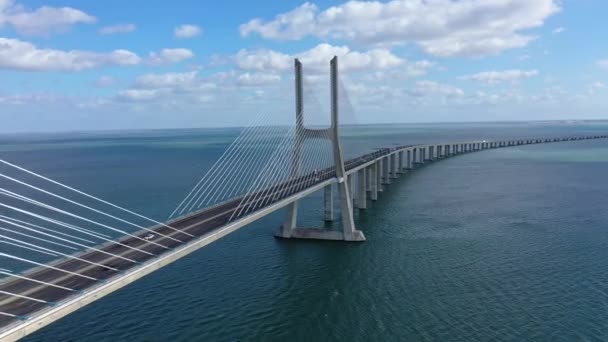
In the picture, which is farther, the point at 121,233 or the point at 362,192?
the point at 362,192

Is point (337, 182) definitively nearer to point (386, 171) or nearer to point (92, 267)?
point (92, 267)

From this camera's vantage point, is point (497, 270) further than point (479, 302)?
Yes

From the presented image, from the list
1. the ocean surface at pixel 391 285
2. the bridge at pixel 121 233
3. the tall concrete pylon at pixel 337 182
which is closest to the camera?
the bridge at pixel 121 233

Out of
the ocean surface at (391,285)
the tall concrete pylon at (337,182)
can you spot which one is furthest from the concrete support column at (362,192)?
the tall concrete pylon at (337,182)

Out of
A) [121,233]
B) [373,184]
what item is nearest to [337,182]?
[121,233]

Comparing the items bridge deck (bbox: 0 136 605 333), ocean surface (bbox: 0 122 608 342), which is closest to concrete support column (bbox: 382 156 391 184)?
ocean surface (bbox: 0 122 608 342)

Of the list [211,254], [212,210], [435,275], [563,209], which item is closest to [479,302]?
[435,275]

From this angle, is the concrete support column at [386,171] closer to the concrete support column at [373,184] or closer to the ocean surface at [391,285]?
the concrete support column at [373,184]

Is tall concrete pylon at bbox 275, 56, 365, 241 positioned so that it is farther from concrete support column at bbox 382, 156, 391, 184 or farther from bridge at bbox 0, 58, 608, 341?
concrete support column at bbox 382, 156, 391, 184

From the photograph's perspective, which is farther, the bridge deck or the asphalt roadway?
the asphalt roadway

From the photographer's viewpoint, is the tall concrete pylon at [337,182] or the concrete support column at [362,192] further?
the concrete support column at [362,192]

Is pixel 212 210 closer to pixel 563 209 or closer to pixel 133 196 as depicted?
pixel 133 196
